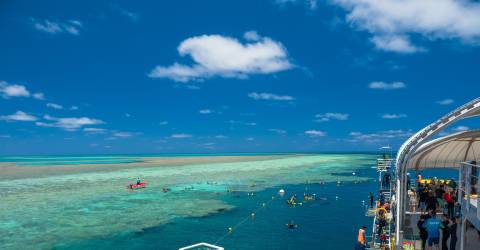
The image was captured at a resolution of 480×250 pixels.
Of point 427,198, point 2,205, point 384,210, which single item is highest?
point 427,198

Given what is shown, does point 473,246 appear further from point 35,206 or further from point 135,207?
point 35,206

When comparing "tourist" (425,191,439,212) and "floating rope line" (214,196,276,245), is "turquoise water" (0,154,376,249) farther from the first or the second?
"tourist" (425,191,439,212)

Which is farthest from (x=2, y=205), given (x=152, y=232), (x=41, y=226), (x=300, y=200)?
(x=300, y=200)

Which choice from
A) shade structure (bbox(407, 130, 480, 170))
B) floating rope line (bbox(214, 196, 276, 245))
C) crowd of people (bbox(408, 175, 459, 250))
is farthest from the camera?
floating rope line (bbox(214, 196, 276, 245))

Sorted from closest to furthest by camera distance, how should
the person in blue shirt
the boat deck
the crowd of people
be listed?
the crowd of people < the person in blue shirt < the boat deck

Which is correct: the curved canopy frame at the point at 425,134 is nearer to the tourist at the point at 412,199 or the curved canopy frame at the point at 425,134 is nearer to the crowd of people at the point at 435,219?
the crowd of people at the point at 435,219

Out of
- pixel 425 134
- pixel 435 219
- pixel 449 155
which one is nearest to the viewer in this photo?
pixel 425 134

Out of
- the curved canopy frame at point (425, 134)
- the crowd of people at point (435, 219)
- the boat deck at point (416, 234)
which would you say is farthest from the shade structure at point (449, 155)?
the curved canopy frame at point (425, 134)

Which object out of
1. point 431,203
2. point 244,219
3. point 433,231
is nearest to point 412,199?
point 431,203

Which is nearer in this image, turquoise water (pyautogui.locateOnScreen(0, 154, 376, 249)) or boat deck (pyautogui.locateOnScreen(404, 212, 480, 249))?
boat deck (pyautogui.locateOnScreen(404, 212, 480, 249))

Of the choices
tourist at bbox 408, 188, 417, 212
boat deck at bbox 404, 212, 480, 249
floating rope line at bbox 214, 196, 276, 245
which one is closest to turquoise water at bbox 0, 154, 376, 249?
floating rope line at bbox 214, 196, 276, 245

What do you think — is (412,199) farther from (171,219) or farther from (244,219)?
(171,219)
